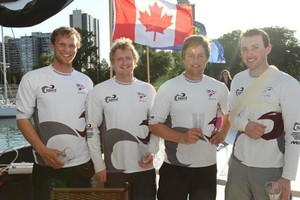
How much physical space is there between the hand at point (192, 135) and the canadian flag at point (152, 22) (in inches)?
162

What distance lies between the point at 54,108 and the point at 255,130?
1565mm

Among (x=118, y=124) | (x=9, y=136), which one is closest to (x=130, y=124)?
(x=118, y=124)

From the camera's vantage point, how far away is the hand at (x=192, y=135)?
2.64 m

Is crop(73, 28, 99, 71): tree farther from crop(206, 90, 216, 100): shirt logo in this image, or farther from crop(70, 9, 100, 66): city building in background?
crop(206, 90, 216, 100): shirt logo

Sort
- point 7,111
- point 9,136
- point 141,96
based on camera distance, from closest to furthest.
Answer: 1. point 141,96
2. point 9,136
3. point 7,111

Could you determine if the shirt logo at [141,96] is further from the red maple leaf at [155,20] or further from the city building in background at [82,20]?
Result: the city building in background at [82,20]

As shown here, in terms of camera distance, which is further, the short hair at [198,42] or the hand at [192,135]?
the short hair at [198,42]

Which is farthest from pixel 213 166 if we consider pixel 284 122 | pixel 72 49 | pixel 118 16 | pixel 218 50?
pixel 218 50

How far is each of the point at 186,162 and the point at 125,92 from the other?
77cm

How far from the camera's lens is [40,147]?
2.84m

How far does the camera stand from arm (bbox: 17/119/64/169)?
283cm

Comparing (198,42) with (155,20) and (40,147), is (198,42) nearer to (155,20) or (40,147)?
(40,147)

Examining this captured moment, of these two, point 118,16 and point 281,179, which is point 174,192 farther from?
point 118,16

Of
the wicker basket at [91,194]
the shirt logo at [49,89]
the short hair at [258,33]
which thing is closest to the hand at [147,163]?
the wicker basket at [91,194]
